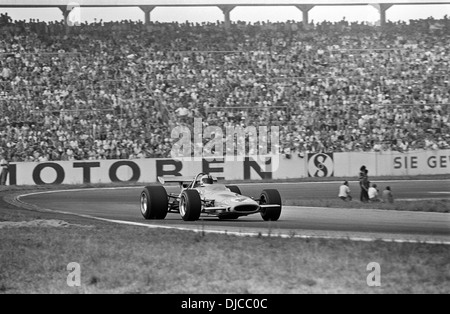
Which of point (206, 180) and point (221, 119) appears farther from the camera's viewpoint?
point (221, 119)

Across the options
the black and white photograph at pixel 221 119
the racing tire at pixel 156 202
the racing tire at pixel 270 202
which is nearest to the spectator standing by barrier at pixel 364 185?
the black and white photograph at pixel 221 119

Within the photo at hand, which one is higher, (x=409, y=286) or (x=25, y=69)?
(x=25, y=69)

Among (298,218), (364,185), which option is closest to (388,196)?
(364,185)

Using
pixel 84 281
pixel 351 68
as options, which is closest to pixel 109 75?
pixel 351 68

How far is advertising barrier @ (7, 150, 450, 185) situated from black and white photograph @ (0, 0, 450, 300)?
53mm

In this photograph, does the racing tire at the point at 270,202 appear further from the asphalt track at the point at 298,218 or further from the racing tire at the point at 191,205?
the racing tire at the point at 191,205

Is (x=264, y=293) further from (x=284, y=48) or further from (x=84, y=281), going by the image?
(x=284, y=48)

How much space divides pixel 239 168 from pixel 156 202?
11.7 metres

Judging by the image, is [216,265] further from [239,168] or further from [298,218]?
[239,168]

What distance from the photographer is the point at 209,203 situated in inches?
604

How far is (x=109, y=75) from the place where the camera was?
22875 millimetres

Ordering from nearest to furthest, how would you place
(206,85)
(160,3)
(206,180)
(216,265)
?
(216,265), (206,180), (160,3), (206,85)

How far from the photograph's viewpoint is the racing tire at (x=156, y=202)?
50.2ft

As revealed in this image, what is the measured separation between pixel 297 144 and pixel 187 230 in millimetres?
12994
